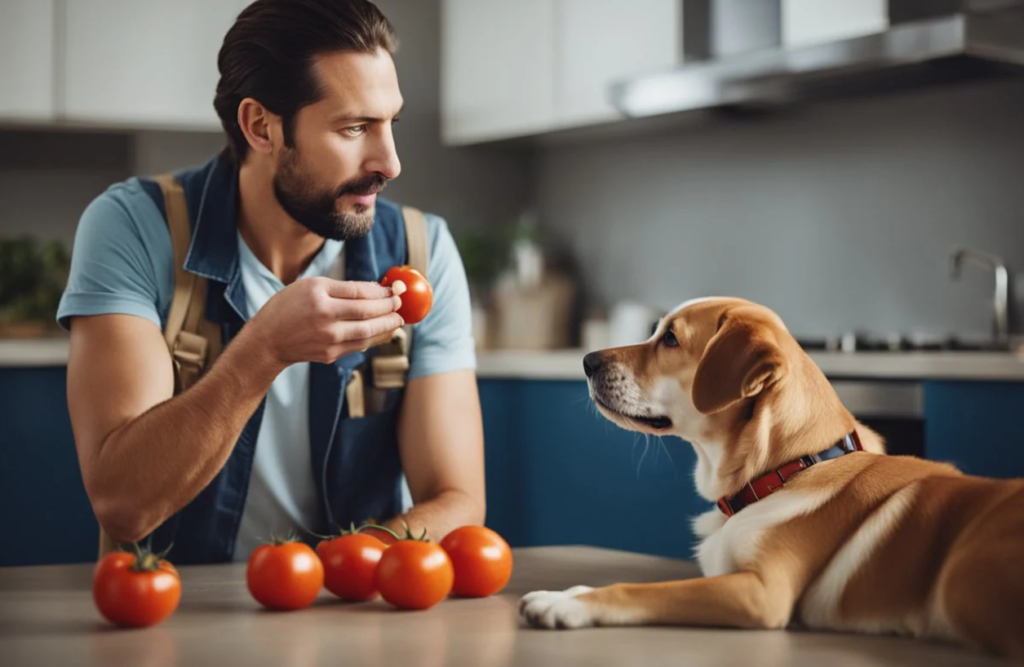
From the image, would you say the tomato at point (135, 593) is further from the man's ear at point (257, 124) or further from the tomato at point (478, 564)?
the man's ear at point (257, 124)

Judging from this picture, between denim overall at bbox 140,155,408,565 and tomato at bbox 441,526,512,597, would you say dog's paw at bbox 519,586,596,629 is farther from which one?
denim overall at bbox 140,155,408,565

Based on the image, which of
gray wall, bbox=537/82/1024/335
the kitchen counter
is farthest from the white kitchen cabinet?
the kitchen counter

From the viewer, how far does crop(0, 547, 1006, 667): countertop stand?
909 mm

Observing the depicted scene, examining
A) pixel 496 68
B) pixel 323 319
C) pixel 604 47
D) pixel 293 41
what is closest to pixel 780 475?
pixel 323 319

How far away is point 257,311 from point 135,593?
0.66m

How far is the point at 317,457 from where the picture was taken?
1802 mm

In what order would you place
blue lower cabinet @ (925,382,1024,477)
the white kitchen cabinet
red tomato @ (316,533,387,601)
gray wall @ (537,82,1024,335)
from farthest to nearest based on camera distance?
gray wall @ (537,82,1024,335) < the white kitchen cabinet < blue lower cabinet @ (925,382,1024,477) < red tomato @ (316,533,387,601)

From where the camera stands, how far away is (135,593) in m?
1.02

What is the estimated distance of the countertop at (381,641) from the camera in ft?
2.98

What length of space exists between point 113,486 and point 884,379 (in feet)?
6.02

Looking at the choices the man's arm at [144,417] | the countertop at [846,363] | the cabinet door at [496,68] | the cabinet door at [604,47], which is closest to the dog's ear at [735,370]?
the man's arm at [144,417]

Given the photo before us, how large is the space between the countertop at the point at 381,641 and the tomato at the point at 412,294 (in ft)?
1.23

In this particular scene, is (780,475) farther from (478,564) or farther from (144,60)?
(144,60)

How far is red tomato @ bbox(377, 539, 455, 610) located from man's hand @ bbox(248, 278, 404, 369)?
1.10ft
